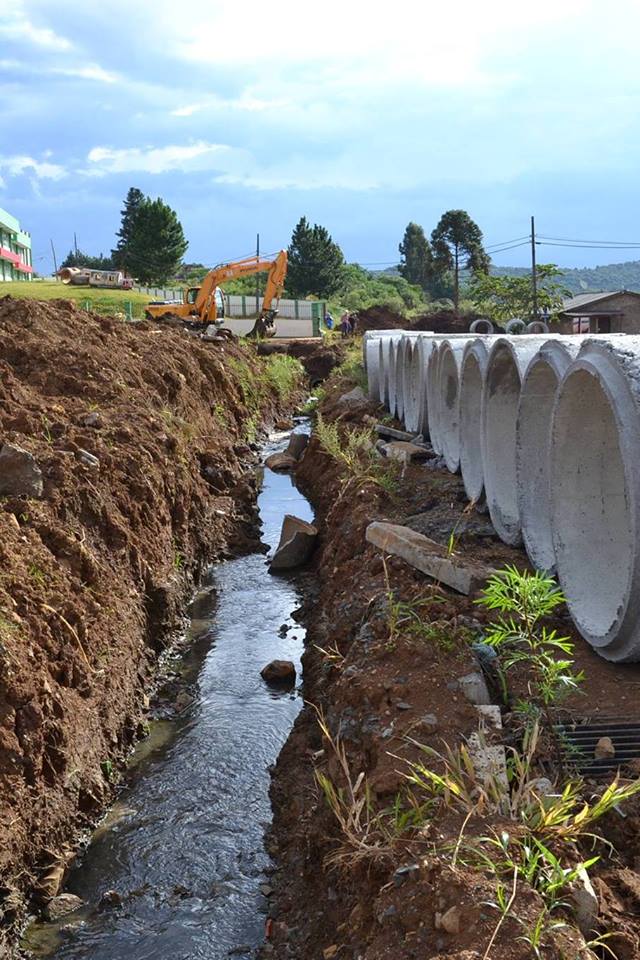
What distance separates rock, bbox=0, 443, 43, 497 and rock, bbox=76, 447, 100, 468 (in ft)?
3.52

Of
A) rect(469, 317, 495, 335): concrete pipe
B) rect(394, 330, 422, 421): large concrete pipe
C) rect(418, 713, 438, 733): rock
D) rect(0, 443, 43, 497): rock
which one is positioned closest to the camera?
rect(418, 713, 438, 733): rock

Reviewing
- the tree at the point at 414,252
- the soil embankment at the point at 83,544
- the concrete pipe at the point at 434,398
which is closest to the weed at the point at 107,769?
the soil embankment at the point at 83,544

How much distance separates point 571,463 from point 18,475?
426cm

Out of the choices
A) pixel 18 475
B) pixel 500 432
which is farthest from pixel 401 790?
pixel 500 432

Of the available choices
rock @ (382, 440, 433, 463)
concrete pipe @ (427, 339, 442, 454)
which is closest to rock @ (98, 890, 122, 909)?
rock @ (382, 440, 433, 463)

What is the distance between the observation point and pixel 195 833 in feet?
18.0

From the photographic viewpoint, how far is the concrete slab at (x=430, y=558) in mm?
5922

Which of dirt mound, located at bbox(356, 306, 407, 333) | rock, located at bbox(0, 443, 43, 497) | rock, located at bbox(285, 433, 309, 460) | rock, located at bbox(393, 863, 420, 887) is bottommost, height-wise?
rock, located at bbox(393, 863, 420, 887)

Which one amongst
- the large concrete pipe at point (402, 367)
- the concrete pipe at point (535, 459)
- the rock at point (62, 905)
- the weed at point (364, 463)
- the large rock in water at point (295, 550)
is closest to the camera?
the rock at point (62, 905)

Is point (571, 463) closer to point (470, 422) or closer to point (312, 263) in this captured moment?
point (470, 422)

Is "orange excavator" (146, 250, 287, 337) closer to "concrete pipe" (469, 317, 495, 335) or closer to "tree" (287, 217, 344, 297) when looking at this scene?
"concrete pipe" (469, 317, 495, 335)

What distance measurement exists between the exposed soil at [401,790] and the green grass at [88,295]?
3214 cm

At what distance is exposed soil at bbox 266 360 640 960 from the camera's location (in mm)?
3062

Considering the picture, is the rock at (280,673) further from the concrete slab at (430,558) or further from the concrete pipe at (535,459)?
the concrete pipe at (535,459)
